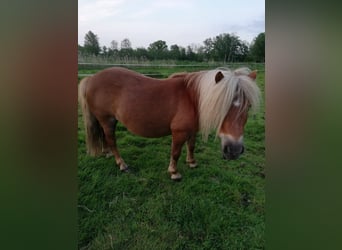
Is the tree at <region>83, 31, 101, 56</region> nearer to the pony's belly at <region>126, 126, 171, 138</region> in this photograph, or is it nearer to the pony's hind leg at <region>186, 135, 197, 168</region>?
the pony's belly at <region>126, 126, 171, 138</region>

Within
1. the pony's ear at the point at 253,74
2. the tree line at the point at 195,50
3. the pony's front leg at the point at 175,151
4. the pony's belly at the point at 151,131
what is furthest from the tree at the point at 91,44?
the pony's ear at the point at 253,74

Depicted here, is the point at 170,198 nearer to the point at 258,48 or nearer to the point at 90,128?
the point at 90,128

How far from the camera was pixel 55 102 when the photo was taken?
117cm

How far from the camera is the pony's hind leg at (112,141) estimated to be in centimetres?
130

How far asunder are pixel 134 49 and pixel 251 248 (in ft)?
3.29

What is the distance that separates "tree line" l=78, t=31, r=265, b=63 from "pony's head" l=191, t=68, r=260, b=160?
72 mm

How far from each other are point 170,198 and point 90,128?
0.46 m

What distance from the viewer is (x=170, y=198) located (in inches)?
50.6

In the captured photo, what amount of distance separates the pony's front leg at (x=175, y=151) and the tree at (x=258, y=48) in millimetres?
452

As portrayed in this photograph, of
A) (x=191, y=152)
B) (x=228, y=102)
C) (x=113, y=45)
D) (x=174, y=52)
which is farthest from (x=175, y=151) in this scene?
(x=113, y=45)

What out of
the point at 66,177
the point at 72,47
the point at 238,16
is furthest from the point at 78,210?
the point at 238,16

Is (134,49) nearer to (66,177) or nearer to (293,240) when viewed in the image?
(66,177)

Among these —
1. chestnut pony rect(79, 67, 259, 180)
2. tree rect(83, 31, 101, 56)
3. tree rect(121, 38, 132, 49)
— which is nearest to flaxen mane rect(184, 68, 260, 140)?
chestnut pony rect(79, 67, 259, 180)

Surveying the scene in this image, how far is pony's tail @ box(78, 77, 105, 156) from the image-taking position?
49.3 inches
